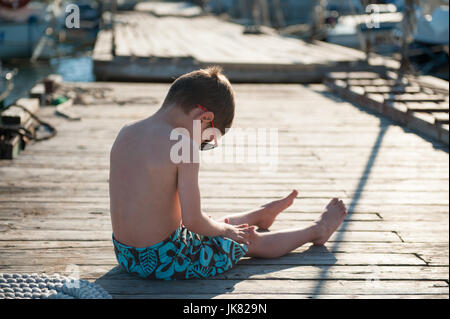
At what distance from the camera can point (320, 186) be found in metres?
4.45

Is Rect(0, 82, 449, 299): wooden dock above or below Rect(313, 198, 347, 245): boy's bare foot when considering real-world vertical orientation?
below

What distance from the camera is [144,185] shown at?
2.55 metres

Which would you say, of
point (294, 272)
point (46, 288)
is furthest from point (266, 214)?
point (46, 288)

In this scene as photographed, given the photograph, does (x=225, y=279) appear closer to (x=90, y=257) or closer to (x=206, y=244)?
(x=206, y=244)

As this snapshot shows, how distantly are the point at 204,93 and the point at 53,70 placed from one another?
16.2m

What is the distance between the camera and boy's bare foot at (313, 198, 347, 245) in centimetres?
321

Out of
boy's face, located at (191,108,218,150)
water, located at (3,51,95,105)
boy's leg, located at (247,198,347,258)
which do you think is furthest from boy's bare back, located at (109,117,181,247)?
water, located at (3,51,95,105)

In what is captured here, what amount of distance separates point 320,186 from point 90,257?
203cm

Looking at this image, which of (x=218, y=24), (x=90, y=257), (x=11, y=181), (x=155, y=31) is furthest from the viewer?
(x=218, y=24)

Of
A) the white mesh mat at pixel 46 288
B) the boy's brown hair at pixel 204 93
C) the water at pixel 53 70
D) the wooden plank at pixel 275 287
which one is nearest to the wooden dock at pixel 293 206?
the wooden plank at pixel 275 287

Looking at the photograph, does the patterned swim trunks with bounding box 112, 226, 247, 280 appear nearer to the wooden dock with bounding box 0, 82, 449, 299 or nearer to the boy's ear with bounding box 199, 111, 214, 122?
the wooden dock with bounding box 0, 82, 449, 299

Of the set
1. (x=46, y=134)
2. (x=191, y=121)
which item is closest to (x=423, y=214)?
(x=191, y=121)

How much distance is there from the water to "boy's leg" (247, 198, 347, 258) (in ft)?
39.2

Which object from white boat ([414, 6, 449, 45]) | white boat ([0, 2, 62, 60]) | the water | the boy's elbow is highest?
white boat ([414, 6, 449, 45])
